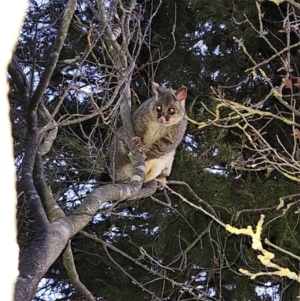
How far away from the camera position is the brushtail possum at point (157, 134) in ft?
17.5

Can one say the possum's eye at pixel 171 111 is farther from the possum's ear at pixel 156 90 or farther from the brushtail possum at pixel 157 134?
the possum's ear at pixel 156 90

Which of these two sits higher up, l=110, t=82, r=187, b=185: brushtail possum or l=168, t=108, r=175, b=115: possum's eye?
l=168, t=108, r=175, b=115: possum's eye

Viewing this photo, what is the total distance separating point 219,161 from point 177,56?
1.72 meters

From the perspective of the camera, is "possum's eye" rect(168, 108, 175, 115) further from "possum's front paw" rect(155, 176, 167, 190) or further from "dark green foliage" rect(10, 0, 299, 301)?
"possum's front paw" rect(155, 176, 167, 190)

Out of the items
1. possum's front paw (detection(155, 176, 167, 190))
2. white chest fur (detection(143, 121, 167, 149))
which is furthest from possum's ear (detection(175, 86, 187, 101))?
possum's front paw (detection(155, 176, 167, 190))

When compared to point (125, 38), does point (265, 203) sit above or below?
below

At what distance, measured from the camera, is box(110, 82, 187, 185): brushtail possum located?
5344 mm

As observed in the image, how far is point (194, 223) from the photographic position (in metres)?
7.08

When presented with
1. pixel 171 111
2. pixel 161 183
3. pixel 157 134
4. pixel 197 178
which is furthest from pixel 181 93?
pixel 197 178

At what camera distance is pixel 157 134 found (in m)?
5.48

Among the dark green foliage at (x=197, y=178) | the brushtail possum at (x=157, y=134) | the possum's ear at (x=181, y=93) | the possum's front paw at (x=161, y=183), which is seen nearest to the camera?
the possum's front paw at (x=161, y=183)

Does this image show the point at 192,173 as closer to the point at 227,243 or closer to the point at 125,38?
the point at 227,243

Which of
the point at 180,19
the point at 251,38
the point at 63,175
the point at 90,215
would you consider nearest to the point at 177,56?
the point at 180,19

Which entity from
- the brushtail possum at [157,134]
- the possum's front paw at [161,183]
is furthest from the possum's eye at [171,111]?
the possum's front paw at [161,183]
